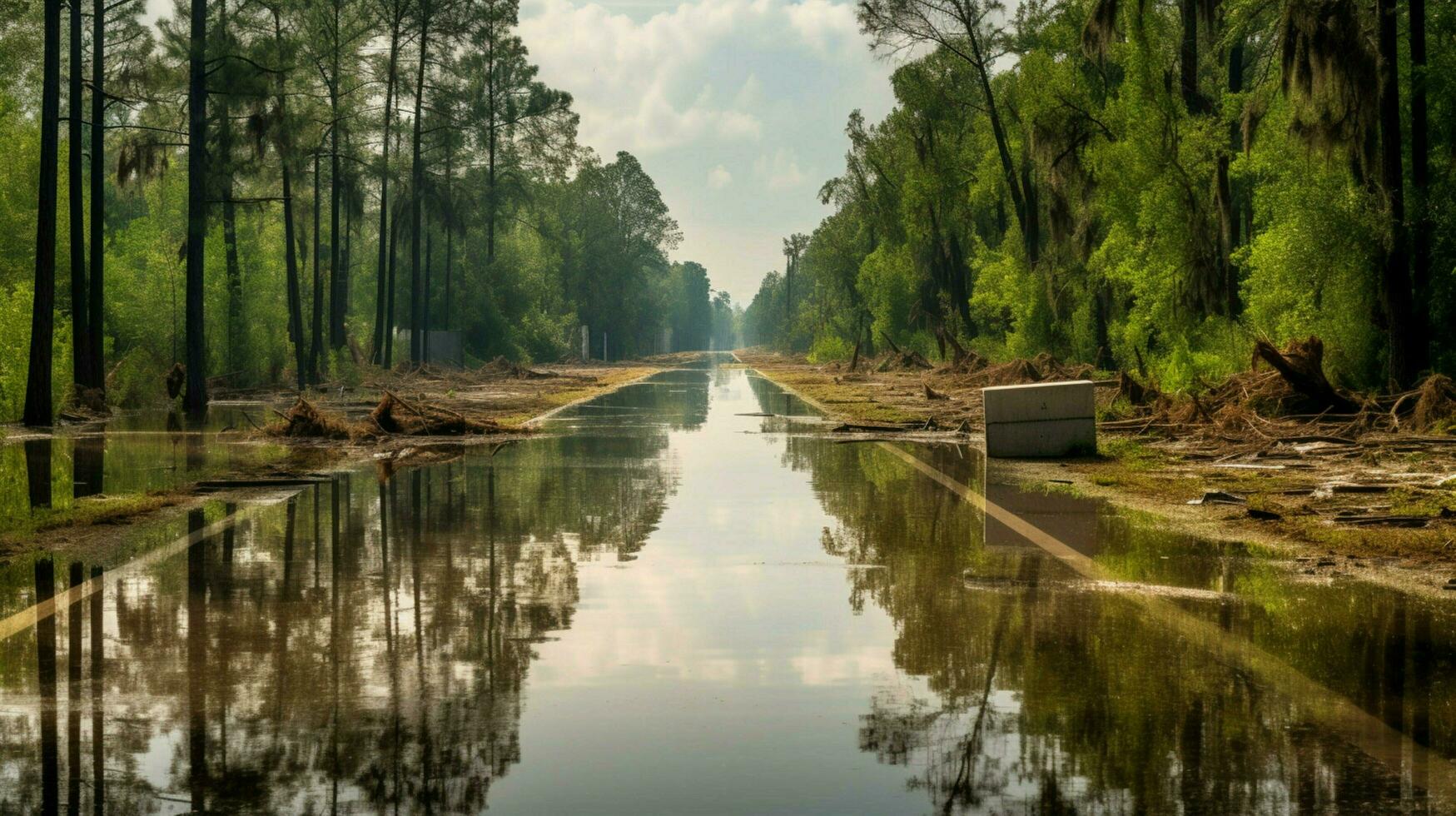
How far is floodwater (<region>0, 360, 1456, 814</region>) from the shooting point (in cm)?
569

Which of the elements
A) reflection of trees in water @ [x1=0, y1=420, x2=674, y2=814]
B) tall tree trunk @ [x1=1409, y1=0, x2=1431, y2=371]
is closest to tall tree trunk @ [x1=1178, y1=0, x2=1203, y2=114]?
→ tall tree trunk @ [x1=1409, y1=0, x2=1431, y2=371]

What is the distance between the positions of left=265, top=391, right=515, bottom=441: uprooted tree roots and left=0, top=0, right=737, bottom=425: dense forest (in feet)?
18.5

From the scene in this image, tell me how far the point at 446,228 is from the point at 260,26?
810 inches

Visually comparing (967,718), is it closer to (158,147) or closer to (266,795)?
(266,795)

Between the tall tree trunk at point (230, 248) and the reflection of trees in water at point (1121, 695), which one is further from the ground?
the tall tree trunk at point (230, 248)

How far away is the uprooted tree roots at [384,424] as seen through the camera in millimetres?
25438

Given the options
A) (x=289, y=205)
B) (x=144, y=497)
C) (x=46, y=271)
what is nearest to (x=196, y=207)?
(x=46, y=271)

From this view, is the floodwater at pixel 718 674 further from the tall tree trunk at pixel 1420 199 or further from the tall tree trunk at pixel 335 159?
the tall tree trunk at pixel 335 159

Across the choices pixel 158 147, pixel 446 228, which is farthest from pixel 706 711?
pixel 446 228

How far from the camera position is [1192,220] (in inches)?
1378

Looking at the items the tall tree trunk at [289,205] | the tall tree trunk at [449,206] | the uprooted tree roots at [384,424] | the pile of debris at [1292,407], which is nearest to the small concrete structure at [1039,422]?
the pile of debris at [1292,407]

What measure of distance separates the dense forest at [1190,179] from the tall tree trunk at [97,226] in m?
23.1

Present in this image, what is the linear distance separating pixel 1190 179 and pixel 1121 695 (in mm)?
30238

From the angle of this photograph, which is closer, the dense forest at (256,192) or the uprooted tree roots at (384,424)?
the uprooted tree roots at (384,424)
